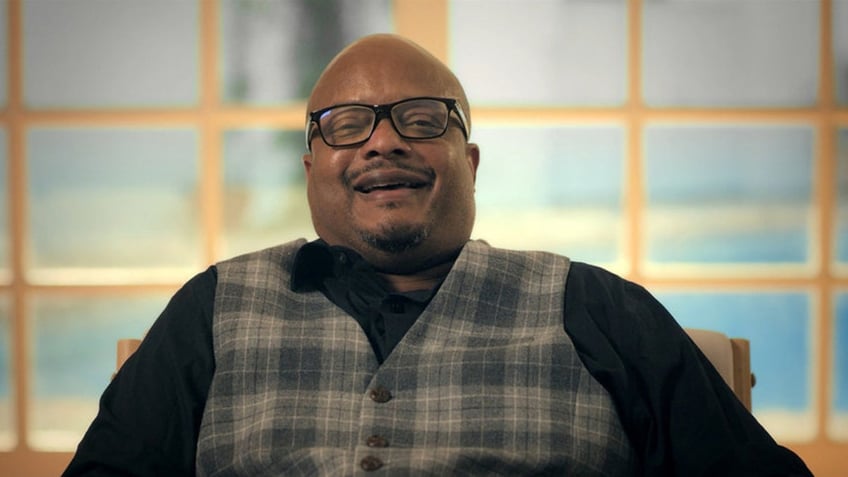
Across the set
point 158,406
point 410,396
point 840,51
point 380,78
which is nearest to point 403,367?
point 410,396

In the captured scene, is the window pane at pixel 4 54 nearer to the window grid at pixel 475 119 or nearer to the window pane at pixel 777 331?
the window grid at pixel 475 119

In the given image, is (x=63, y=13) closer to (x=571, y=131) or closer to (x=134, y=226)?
(x=134, y=226)

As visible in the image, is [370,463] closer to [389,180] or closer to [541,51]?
[389,180]

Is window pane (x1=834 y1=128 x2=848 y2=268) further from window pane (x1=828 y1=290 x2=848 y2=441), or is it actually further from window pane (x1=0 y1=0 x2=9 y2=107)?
window pane (x1=0 y1=0 x2=9 y2=107)

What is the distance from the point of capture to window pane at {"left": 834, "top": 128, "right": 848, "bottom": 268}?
244 centimetres

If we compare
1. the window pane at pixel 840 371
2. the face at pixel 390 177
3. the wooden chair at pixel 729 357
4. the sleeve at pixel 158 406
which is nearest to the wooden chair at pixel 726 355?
the wooden chair at pixel 729 357

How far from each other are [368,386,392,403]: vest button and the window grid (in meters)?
1.23

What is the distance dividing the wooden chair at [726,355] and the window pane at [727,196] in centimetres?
91

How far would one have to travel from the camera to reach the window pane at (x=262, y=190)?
2504 millimetres

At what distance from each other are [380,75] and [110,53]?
1282mm

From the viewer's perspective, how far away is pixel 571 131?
2480mm

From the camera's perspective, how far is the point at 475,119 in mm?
2477

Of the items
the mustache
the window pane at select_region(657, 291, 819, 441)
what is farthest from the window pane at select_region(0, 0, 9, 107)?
the window pane at select_region(657, 291, 819, 441)

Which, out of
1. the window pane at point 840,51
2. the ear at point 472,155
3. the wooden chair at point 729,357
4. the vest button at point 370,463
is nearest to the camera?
the vest button at point 370,463
